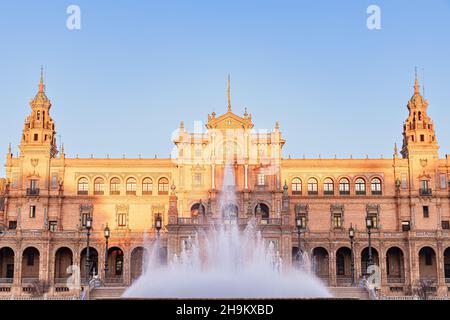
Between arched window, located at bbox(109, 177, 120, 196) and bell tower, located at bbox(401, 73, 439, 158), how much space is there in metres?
38.9

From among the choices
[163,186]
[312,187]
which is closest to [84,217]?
[163,186]

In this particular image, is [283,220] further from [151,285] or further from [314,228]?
[151,285]

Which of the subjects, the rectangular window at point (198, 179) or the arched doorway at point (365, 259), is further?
the rectangular window at point (198, 179)

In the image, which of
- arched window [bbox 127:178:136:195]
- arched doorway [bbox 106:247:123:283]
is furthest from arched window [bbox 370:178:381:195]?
arched doorway [bbox 106:247:123:283]

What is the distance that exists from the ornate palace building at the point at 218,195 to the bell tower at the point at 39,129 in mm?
135

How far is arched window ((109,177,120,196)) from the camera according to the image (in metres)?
86.8

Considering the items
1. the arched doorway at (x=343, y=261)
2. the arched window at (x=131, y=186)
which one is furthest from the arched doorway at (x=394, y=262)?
the arched window at (x=131, y=186)

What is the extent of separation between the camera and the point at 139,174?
87125mm

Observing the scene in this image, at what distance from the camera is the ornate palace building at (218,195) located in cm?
8031

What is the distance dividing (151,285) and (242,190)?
130 feet

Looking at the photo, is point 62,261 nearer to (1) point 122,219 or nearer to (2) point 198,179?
(1) point 122,219

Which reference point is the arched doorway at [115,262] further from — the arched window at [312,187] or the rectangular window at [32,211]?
the arched window at [312,187]

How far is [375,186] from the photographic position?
86812 mm
